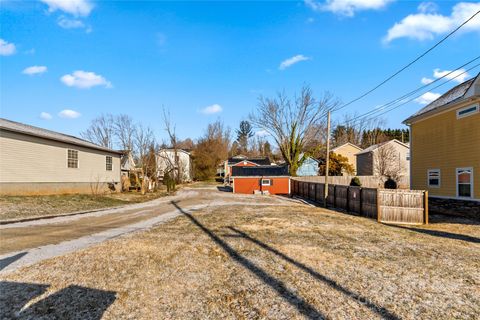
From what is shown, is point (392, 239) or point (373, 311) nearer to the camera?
point (373, 311)

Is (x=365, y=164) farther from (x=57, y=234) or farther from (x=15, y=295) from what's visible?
(x=15, y=295)

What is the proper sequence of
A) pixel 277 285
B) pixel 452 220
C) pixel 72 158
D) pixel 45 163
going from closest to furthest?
pixel 277 285 → pixel 452 220 → pixel 45 163 → pixel 72 158

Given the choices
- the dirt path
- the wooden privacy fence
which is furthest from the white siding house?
the wooden privacy fence

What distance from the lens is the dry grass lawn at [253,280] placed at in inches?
146

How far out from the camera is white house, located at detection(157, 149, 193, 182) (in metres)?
42.4

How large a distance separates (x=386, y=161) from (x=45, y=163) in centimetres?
3410

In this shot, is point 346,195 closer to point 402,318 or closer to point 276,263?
point 276,263

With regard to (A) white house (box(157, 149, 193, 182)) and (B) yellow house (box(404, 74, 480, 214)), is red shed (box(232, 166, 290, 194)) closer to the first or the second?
(B) yellow house (box(404, 74, 480, 214))

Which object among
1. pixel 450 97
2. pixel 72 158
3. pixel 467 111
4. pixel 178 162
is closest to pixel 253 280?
pixel 467 111

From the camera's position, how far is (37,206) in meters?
13.4

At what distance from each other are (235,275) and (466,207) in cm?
1328

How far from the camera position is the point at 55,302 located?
388 cm

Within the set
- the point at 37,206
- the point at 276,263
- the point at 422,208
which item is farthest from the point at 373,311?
the point at 37,206

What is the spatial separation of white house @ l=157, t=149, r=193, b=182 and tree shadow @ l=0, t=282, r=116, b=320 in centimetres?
3751
